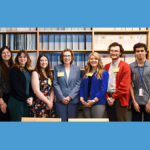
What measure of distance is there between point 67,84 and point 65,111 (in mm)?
423

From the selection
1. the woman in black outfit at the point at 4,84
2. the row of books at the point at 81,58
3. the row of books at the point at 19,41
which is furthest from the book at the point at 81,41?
the woman in black outfit at the point at 4,84

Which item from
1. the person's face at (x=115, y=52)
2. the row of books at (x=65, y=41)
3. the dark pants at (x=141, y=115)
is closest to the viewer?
the dark pants at (x=141, y=115)

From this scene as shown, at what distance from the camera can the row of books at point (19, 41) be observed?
136 inches

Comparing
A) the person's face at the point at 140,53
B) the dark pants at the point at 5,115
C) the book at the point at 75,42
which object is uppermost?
the book at the point at 75,42

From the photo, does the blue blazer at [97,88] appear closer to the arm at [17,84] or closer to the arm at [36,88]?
the arm at [36,88]

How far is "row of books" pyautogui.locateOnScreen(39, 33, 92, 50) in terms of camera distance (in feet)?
11.4

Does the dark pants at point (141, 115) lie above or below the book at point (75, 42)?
below

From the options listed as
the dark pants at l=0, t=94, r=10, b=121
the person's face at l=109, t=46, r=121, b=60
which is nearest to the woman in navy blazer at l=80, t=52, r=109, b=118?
the person's face at l=109, t=46, r=121, b=60

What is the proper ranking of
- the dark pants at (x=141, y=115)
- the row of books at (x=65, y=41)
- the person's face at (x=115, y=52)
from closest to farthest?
1. the dark pants at (x=141, y=115)
2. the person's face at (x=115, y=52)
3. the row of books at (x=65, y=41)

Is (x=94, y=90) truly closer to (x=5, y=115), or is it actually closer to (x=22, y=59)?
(x=22, y=59)

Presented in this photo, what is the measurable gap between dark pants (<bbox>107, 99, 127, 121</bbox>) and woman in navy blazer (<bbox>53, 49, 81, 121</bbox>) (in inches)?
20.7

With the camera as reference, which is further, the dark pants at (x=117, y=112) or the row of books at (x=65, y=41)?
the row of books at (x=65, y=41)

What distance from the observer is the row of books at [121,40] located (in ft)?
Answer: 11.2

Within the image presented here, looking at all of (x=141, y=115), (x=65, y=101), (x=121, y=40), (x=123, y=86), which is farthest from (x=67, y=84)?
(x=141, y=115)
